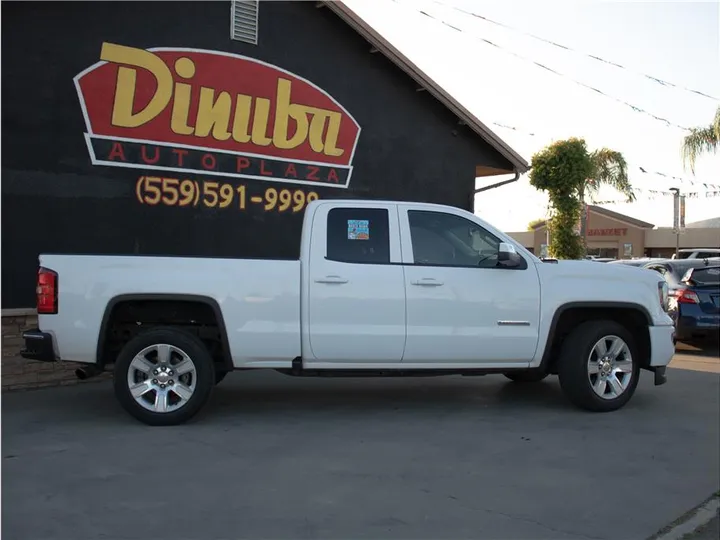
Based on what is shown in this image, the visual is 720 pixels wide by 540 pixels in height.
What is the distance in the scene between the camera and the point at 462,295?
6.57 m

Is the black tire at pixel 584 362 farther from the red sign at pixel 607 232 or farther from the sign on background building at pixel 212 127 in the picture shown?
the red sign at pixel 607 232

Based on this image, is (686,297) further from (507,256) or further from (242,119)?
(242,119)

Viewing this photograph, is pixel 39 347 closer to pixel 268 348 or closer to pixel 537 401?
pixel 268 348

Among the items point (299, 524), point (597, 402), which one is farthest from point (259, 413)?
point (597, 402)

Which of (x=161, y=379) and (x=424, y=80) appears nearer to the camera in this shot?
(x=161, y=379)

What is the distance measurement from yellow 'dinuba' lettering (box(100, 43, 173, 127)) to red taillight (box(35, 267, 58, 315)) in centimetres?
295

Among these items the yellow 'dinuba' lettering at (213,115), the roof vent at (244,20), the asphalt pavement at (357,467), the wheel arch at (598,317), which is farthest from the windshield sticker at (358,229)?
the roof vent at (244,20)

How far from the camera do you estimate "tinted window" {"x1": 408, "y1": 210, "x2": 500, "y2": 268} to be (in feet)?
22.0

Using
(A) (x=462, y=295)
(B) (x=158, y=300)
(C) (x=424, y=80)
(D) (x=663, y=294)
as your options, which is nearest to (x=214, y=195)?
(B) (x=158, y=300)

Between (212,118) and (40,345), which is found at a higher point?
(212,118)

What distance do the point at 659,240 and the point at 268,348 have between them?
4646cm

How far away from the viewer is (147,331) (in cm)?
628

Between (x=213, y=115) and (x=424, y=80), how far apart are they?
3.43 metres

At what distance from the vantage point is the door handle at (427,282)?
6500mm
